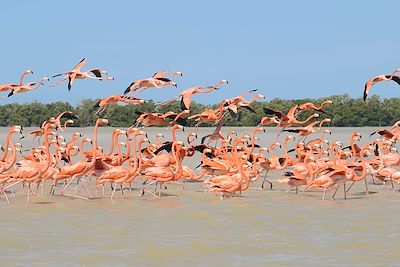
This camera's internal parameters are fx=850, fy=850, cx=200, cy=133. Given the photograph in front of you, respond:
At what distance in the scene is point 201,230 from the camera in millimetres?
9414

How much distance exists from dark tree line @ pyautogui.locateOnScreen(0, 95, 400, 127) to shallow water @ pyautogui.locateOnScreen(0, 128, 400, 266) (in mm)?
28743

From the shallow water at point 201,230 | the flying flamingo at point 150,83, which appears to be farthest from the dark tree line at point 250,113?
the shallow water at point 201,230

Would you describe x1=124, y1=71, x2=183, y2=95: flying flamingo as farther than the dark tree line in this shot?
No

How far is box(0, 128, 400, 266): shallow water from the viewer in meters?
7.84

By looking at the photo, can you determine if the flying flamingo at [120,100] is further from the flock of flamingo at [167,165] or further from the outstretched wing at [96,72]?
the outstretched wing at [96,72]

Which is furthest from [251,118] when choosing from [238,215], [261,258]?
[261,258]

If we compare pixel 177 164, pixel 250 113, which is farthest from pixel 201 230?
pixel 250 113

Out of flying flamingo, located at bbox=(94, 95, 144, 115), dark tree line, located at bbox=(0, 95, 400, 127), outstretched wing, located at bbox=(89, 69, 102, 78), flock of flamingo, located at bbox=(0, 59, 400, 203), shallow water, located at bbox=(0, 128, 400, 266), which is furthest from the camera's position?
dark tree line, located at bbox=(0, 95, 400, 127)

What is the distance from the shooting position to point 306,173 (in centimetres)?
1410

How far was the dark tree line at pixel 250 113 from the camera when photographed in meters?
43.3

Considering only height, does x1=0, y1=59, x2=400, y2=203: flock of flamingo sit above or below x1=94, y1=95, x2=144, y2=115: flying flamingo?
below

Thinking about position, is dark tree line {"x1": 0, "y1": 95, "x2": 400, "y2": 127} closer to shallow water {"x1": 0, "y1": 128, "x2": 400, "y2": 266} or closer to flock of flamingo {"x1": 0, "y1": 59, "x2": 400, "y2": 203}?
flock of flamingo {"x1": 0, "y1": 59, "x2": 400, "y2": 203}

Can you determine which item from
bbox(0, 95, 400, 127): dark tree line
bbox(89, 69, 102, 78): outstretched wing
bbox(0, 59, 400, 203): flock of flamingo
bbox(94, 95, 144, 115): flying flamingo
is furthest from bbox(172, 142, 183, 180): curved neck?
bbox(0, 95, 400, 127): dark tree line

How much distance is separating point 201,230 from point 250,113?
35.0 meters
